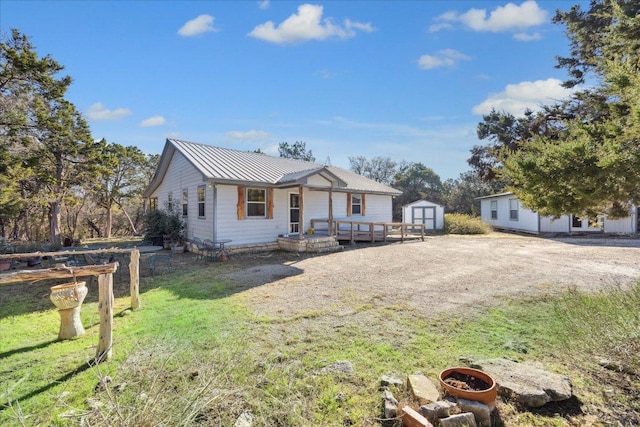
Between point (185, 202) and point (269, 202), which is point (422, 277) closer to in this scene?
point (269, 202)

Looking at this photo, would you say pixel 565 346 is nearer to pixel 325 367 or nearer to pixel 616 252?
pixel 325 367

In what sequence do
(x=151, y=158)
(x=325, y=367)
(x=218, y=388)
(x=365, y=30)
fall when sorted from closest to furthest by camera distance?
(x=218, y=388) < (x=325, y=367) < (x=365, y=30) < (x=151, y=158)

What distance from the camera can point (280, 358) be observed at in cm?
347

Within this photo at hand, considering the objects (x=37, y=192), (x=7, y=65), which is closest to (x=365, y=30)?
(x=7, y=65)

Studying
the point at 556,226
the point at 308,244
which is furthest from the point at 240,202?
the point at 556,226

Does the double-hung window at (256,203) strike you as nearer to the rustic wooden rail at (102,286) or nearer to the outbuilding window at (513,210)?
the rustic wooden rail at (102,286)

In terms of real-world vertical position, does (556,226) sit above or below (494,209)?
below

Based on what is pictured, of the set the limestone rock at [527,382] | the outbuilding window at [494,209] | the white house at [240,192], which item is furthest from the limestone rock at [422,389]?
the outbuilding window at [494,209]

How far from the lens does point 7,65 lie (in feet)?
36.4

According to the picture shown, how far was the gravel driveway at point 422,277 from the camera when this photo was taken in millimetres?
5676

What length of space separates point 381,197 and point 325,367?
15322mm

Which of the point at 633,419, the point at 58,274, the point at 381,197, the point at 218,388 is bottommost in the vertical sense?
the point at 633,419

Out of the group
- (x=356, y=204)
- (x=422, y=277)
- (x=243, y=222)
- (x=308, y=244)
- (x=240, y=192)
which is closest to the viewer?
(x=422, y=277)

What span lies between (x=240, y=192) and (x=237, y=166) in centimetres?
171
